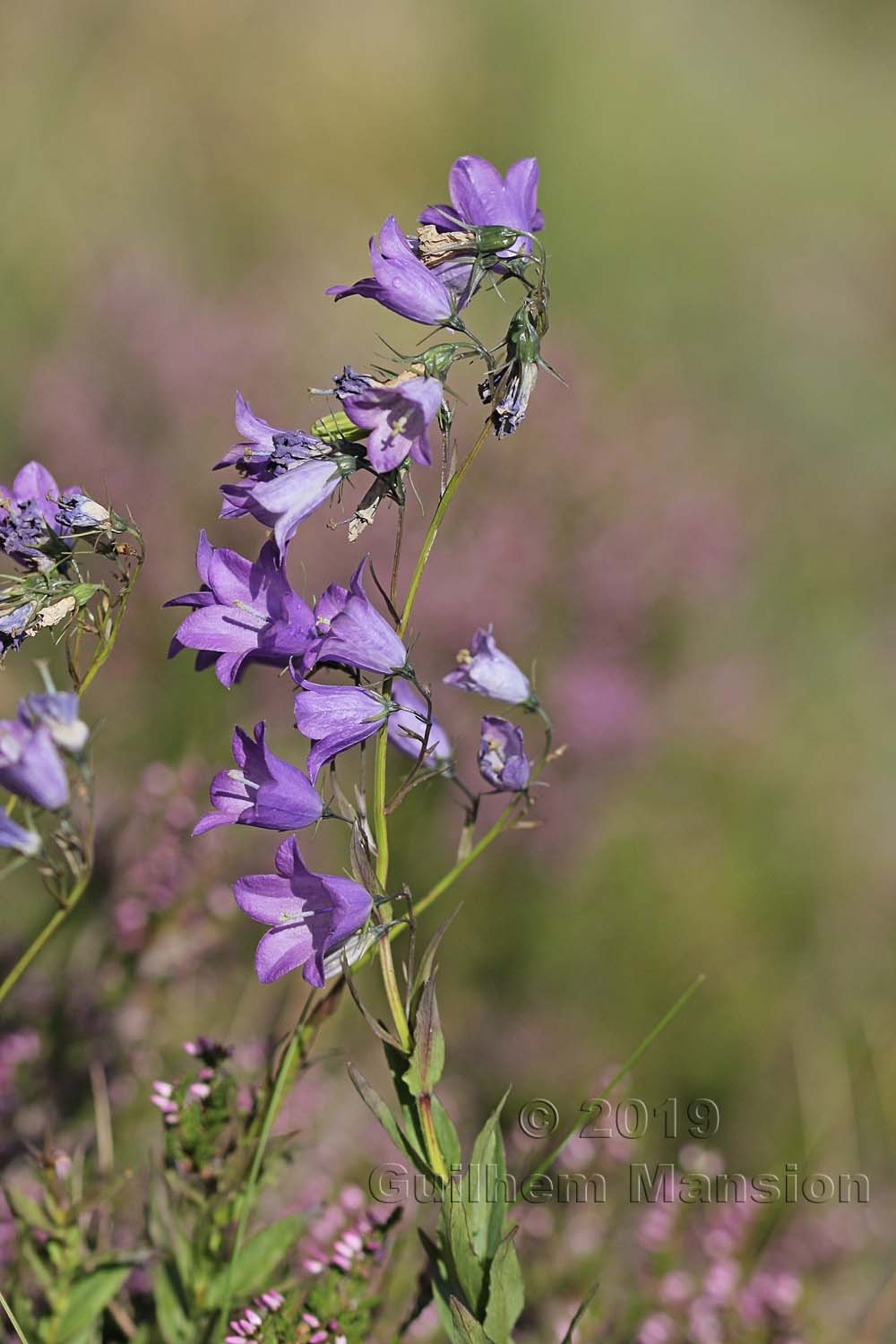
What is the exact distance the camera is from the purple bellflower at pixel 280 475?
112cm

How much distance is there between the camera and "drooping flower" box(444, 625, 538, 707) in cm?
143

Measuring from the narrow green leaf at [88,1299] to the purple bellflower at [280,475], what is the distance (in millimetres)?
1081

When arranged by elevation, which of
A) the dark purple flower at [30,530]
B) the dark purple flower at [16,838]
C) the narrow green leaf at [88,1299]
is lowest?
the narrow green leaf at [88,1299]

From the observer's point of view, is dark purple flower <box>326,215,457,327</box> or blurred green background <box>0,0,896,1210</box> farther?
blurred green background <box>0,0,896,1210</box>

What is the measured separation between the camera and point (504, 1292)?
117cm

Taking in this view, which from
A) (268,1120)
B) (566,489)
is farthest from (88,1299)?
(566,489)

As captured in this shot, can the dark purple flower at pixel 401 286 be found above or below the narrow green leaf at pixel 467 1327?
above

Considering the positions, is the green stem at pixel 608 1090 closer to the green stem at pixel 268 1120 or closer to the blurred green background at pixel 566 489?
the green stem at pixel 268 1120

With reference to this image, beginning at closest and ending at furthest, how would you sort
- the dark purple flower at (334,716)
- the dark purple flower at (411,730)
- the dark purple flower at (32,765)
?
the dark purple flower at (32,765), the dark purple flower at (334,716), the dark purple flower at (411,730)

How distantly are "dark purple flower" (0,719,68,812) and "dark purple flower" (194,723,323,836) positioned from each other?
0.14m

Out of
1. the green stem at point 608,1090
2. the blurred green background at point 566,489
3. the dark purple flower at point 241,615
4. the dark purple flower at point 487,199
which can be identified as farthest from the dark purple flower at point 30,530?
the blurred green background at point 566,489

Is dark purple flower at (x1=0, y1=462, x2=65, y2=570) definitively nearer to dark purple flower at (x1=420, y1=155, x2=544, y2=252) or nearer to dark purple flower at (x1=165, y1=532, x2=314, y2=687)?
dark purple flower at (x1=165, y1=532, x2=314, y2=687)

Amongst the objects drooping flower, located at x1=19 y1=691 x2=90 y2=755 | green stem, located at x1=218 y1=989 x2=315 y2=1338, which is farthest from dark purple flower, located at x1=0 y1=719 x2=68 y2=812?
green stem, located at x1=218 y1=989 x2=315 y2=1338

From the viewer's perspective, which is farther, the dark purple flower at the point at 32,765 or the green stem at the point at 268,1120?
the green stem at the point at 268,1120
